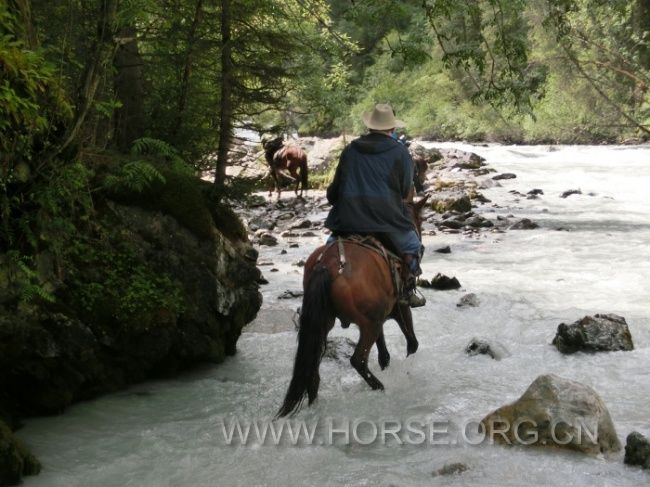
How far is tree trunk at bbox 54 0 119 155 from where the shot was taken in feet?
18.3

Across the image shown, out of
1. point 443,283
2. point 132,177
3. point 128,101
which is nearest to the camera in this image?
point 132,177

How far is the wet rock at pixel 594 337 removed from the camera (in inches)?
302

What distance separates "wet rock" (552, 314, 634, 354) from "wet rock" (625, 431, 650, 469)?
285cm

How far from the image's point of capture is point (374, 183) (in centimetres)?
664

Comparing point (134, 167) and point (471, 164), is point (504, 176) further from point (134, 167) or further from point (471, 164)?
point (134, 167)

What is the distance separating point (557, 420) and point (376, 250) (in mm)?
2135

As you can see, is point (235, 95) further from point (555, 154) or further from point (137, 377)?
point (555, 154)

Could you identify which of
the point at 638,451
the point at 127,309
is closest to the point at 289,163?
the point at 127,309

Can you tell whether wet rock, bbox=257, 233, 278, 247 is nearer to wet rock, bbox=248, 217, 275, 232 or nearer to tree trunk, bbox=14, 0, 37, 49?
wet rock, bbox=248, 217, 275, 232

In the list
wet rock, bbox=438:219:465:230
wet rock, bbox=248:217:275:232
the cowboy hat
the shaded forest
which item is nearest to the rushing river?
the shaded forest

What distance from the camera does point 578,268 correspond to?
41.8 feet

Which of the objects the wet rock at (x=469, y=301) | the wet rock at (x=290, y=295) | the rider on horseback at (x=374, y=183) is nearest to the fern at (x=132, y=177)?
the rider on horseback at (x=374, y=183)

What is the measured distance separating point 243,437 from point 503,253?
388 inches

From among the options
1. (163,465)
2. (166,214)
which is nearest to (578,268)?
(166,214)
